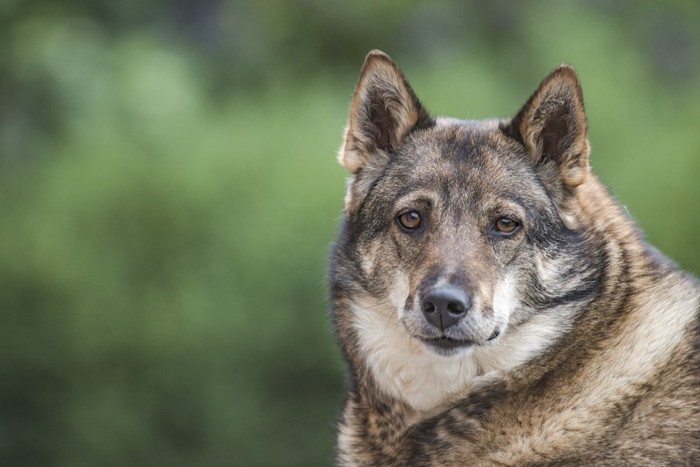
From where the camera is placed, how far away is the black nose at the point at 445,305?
5066mm

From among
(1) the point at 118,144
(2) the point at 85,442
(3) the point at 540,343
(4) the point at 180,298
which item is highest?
(3) the point at 540,343

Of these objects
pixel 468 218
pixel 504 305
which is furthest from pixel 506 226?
pixel 504 305

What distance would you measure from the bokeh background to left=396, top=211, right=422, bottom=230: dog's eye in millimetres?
5747

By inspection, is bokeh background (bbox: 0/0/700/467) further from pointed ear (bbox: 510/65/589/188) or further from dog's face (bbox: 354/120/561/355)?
pointed ear (bbox: 510/65/589/188)

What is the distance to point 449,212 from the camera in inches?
209

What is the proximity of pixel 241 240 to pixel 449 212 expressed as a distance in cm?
627

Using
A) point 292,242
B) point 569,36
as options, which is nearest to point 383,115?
point 292,242

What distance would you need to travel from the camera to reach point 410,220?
5.40 m

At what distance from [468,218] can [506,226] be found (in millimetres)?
164

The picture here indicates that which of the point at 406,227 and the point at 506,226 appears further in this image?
the point at 406,227

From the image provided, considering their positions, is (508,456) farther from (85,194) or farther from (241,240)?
(85,194)

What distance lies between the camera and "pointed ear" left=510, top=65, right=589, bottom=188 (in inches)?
209

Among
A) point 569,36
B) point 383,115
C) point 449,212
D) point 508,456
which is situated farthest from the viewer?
point 569,36

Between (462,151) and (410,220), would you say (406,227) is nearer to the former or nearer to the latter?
(410,220)
